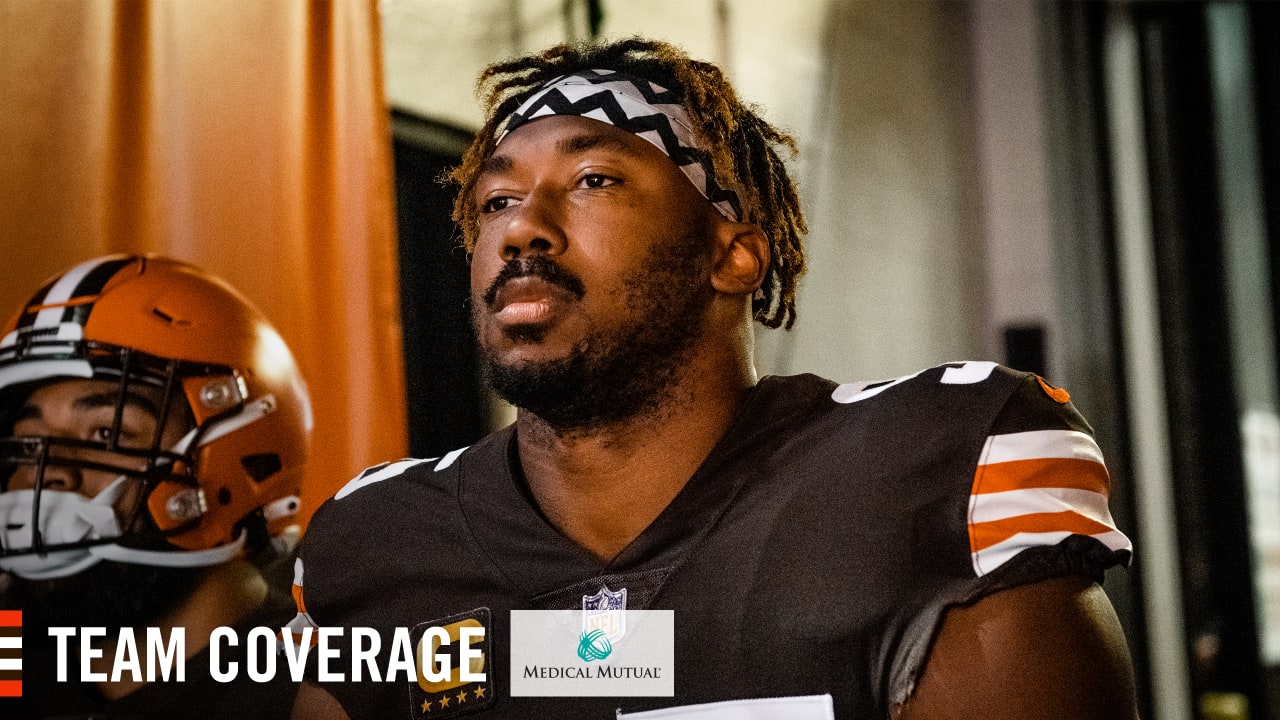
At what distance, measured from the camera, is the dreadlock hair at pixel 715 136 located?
1345mm

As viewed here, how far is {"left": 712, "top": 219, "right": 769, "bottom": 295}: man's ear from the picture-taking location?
1.29 metres

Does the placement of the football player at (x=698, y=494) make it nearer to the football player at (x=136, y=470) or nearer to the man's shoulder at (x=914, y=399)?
the man's shoulder at (x=914, y=399)

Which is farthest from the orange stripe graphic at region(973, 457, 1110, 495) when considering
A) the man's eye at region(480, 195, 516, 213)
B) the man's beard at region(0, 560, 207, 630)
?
the man's beard at region(0, 560, 207, 630)

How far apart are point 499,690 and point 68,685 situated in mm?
522

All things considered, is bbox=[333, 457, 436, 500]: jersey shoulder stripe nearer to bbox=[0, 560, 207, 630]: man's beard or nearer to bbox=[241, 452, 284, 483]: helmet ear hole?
bbox=[241, 452, 284, 483]: helmet ear hole

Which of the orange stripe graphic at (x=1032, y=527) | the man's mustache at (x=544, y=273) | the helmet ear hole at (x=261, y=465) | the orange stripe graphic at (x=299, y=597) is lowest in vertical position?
the orange stripe graphic at (x=299, y=597)

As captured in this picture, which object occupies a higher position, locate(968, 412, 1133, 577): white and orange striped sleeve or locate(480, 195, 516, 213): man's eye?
locate(480, 195, 516, 213): man's eye

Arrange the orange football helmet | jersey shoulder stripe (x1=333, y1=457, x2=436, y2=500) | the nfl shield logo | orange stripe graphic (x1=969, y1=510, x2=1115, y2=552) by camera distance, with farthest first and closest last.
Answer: jersey shoulder stripe (x1=333, y1=457, x2=436, y2=500), the orange football helmet, the nfl shield logo, orange stripe graphic (x1=969, y1=510, x2=1115, y2=552)

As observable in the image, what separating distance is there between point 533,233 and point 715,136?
0.27 metres

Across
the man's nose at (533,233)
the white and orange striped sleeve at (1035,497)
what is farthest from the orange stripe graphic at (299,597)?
the white and orange striped sleeve at (1035,497)

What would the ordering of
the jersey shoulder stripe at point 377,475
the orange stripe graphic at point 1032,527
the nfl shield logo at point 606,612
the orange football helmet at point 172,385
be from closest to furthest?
the orange stripe graphic at point 1032,527 < the nfl shield logo at point 606,612 < the orange football helmet at point 172,385 < the jersey shoulder stripe at point 377,475

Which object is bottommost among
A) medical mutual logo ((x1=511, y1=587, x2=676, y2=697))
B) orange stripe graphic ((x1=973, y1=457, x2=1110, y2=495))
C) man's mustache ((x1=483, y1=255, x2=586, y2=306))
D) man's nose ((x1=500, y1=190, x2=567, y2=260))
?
medical mutual logo ((x1=511, y1=587, x2=676, y2=697))

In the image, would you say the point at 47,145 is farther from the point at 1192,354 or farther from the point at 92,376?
the point at 1192,354

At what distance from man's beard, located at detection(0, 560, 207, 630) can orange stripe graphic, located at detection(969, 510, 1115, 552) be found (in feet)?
2.91
